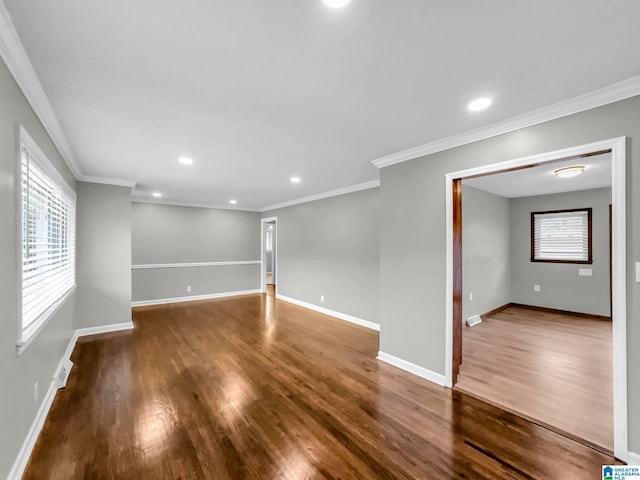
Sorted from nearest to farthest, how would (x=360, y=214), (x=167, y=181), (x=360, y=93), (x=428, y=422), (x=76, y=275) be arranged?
(x=360, y=93) < (x=428, y=422) < (x=76, y=275) < (x=167, y=181) < (x=360, y=214)

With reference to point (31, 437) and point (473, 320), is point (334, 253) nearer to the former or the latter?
point (473, 320)

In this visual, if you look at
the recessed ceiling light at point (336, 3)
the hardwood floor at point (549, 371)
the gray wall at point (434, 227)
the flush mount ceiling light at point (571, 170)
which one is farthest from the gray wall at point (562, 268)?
the recessed ceiling light at point (336, 3)

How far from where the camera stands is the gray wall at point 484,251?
470cm

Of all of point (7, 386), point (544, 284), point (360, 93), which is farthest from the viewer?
point (544, 284)

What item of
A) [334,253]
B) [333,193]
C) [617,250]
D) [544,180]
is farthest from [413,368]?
[544,180]

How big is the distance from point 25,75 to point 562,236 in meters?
7.81

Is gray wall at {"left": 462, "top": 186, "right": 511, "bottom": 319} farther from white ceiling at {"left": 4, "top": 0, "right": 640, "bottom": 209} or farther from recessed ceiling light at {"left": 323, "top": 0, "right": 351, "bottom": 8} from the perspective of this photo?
recessed ceiling light at {"left": 323, "top": 0, "right": 351, "bottom": 8}

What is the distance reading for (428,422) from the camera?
6.86 feet

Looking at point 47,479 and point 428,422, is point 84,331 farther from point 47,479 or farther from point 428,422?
point 428,422

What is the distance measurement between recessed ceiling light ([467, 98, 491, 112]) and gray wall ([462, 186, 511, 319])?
9.26ft

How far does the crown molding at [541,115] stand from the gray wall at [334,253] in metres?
1.77

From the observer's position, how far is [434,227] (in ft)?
9.05

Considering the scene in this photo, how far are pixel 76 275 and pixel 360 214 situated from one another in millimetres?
4559

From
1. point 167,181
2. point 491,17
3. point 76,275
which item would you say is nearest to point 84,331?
point 76,275
